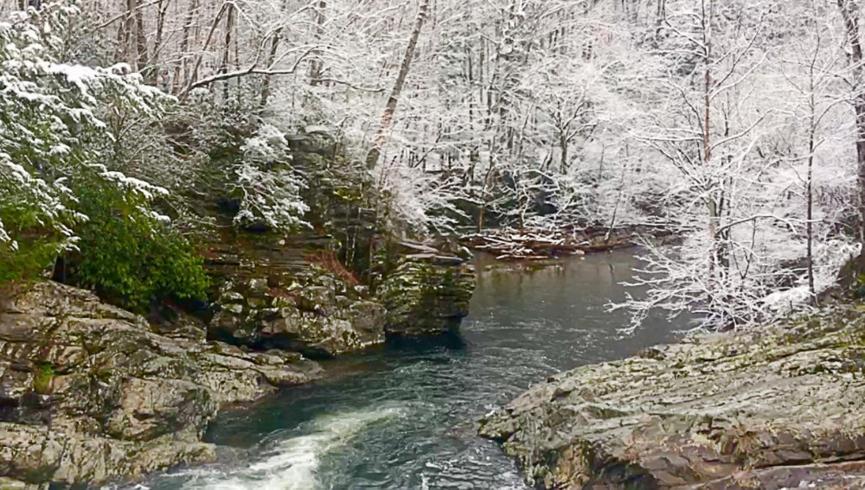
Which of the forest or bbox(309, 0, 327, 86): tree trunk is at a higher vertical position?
bbox(309, 0, 327, 86): tree trunk

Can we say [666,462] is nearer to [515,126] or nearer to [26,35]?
[26,35]

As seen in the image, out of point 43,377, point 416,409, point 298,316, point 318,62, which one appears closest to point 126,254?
point 43,377

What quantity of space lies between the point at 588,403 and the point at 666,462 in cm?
194

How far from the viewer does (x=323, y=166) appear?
1586 centimetres

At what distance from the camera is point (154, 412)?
8492 millimetres

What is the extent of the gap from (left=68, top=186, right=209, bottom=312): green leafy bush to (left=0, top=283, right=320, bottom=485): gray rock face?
3.26 ft

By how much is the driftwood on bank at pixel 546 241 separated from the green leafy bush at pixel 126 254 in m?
15.4

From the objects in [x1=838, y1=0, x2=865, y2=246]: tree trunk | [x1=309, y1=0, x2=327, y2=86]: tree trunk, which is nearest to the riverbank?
[x1=309, y1=0, x2=327, y2=86]: tree trunk

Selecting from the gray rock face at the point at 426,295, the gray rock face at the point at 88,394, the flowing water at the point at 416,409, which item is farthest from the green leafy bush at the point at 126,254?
the gray rock face at the point at 426,295

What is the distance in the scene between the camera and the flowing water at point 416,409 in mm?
7879

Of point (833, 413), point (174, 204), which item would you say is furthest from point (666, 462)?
point (174, 204)

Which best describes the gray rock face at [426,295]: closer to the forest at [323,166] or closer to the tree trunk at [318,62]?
the forest at [323,166]

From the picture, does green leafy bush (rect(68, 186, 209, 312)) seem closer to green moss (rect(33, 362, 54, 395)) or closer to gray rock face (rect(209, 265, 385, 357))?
gray rock face (rect(209, 265, 385, 357))

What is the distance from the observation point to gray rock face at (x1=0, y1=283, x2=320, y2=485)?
285 inches
